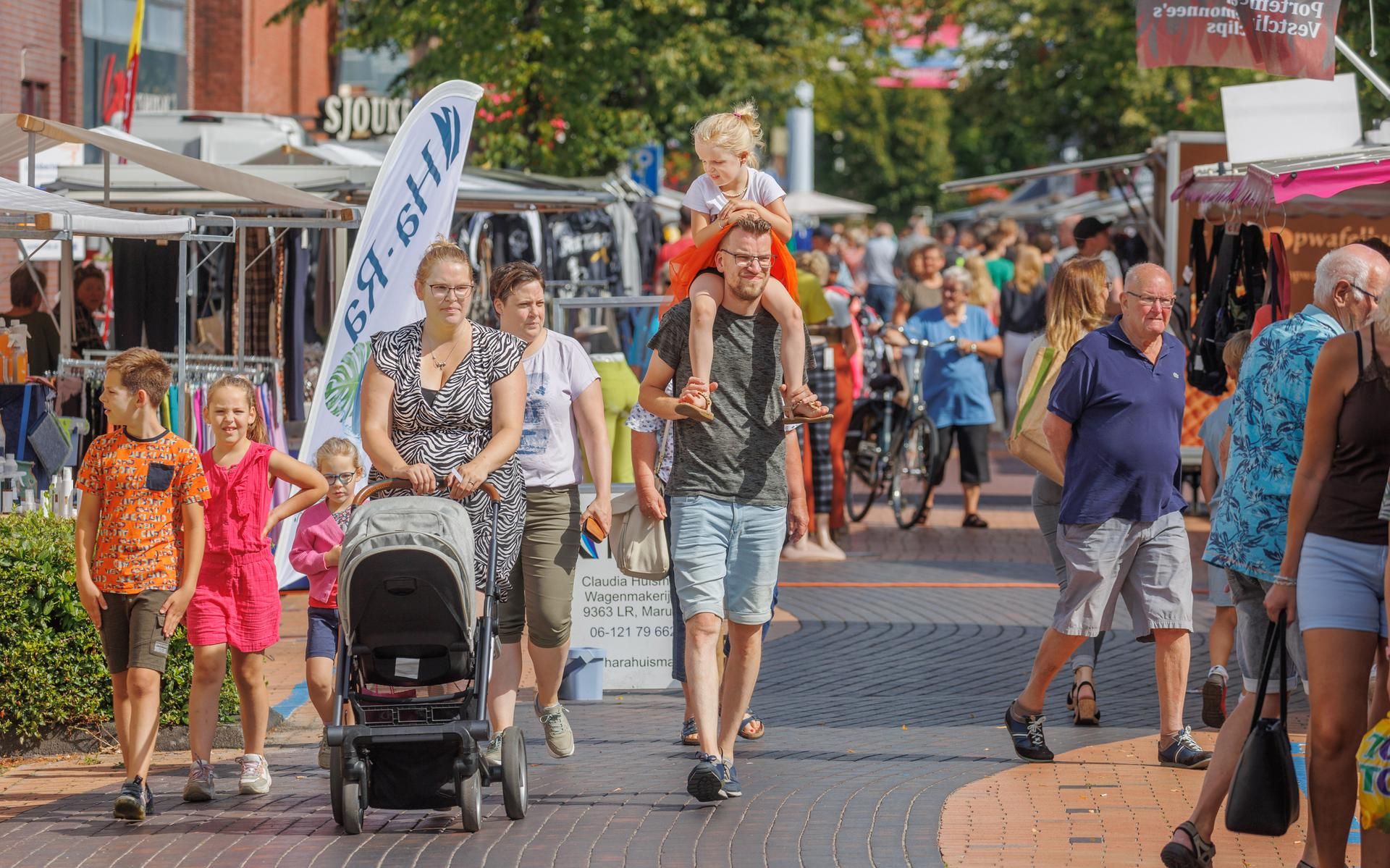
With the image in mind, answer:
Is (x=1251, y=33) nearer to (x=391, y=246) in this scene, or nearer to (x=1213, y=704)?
(x=1213, y=704)

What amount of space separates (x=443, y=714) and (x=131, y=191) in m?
7.69

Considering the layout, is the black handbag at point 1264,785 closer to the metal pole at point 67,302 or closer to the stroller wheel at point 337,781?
the stroller wheel at point 337,781

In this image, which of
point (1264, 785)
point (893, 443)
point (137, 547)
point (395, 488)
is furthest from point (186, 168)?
point (1264, 785)

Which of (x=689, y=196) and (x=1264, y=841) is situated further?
(x=689, y=196)

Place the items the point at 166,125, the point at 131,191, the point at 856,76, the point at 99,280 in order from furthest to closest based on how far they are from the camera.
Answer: the point at 856,76 < the point at 166,125 < the point at 99,280 < the point at 131,191

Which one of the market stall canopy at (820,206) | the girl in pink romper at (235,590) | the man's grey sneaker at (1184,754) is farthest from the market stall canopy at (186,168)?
the market stall canopy at (820,206)

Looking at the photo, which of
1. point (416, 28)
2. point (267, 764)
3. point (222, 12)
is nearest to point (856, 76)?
point (416, 28)

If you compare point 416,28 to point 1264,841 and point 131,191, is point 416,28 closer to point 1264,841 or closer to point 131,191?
point 131,191

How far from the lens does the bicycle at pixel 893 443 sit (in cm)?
1551

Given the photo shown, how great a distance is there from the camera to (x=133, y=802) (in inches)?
268

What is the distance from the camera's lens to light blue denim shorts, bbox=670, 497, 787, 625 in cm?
712

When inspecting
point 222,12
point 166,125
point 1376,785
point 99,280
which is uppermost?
point 222,12

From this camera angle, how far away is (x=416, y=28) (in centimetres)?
2144

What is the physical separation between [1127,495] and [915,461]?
8259 millimetres
